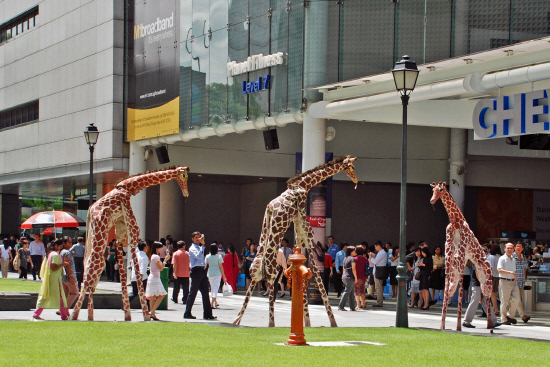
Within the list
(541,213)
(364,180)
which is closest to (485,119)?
(364,180)

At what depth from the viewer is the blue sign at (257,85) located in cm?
2755

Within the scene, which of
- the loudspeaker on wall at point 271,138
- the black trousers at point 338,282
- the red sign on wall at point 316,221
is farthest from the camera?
the loudspeaker on wall at point 271,138

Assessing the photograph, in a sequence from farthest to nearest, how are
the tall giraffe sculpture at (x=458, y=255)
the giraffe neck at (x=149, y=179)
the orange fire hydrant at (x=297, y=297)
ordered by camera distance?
the giraffe neck at (x=149, y=179) < the tall giraffe sculpture at (x=458, y=255) < the orange fire hydrant at (x=297, y=297)

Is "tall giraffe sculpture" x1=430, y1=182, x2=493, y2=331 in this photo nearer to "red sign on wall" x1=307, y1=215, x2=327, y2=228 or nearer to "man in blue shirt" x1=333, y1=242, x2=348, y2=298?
"red sign on wall" x1=307, y1=215, x2=327, y2=228

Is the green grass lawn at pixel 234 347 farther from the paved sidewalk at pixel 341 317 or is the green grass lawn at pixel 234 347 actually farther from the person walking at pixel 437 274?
the person walking at pixel 437 274

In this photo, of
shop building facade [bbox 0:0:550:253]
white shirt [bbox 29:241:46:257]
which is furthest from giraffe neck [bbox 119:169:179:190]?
white shirt [bbox 29:241:46:257]

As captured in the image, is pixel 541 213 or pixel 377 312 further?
pixel 541 213

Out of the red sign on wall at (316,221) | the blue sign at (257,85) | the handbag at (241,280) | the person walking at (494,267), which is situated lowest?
the handbag at (241,280)

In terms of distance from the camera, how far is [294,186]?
17.5m

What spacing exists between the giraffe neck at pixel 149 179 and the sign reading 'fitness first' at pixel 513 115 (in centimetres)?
784

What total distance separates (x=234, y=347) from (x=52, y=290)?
640 cm

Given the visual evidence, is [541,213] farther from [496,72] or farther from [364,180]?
[496,72]

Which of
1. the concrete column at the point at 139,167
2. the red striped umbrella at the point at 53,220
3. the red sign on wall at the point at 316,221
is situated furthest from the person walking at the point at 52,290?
the concrete column at the point at 139,167

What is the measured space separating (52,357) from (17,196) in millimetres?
45756
